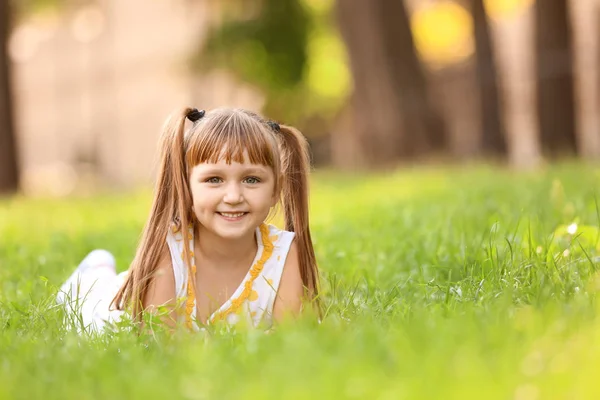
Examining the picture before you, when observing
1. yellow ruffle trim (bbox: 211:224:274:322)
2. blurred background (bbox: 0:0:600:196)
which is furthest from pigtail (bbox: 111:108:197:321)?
blurred background (bbox: 0:0:600:196)

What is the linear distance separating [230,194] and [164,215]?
0.39m

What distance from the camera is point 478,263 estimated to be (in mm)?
3666

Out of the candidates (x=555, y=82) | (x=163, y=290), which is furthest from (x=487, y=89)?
(x=163, y=290)

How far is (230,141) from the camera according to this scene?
134 inches

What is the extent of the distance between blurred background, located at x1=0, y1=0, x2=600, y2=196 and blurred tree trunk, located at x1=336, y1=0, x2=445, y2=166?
18mm

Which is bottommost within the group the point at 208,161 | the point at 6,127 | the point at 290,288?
the point at 290,288

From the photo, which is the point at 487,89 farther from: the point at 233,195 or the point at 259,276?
the point at 233,195

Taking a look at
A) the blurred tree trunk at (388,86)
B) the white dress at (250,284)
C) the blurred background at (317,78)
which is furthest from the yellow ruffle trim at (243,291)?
the blurred tree trunk at (388,86)

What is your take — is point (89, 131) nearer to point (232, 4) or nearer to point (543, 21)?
point (232, 4)

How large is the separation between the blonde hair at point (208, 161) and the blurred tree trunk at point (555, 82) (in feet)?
29.2

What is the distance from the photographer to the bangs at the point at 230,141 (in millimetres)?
3393

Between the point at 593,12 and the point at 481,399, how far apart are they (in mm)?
21368

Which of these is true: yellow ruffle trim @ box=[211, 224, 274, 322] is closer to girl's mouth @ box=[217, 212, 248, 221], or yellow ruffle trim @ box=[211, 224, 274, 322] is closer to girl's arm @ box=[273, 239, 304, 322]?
girl's arm @ box=[273, 239, 304, 322]

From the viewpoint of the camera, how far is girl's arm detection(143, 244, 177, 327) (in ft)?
11.2
